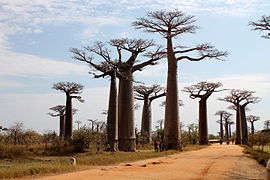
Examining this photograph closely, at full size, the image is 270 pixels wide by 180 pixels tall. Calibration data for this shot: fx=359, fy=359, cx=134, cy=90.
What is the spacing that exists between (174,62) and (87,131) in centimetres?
668

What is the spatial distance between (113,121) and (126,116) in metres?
1.38

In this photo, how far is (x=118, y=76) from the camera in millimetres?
21891

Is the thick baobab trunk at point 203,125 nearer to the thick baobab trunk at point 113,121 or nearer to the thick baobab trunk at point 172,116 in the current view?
the thick baobab trunk at point 172,116

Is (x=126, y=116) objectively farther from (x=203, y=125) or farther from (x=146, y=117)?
(x=203, y=125)

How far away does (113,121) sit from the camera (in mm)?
20000

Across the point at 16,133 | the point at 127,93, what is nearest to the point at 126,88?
the point at 127,93

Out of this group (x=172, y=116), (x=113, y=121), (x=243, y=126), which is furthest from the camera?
(x=243, y=126)

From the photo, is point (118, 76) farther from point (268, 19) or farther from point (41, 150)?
point (268, 19)

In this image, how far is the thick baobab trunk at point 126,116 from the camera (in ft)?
69.1

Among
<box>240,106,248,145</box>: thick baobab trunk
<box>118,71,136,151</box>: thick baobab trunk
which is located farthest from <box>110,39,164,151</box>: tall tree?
<box>240,106,248,145</box>: thick baobab trunk

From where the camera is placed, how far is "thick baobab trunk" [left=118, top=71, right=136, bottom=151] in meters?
21.1

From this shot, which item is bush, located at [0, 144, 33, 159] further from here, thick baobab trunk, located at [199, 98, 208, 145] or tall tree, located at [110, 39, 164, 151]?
thick baobab trunk, located at [199, 98, 208, 145]

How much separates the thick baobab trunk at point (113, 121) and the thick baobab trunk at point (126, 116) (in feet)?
3.62

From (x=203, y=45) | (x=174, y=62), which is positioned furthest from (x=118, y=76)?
(x=203, y=45)
